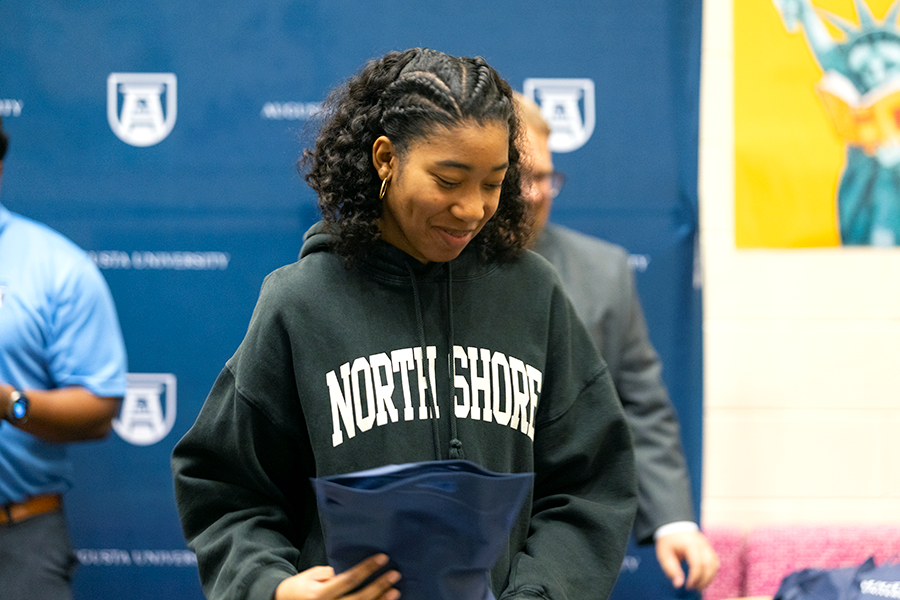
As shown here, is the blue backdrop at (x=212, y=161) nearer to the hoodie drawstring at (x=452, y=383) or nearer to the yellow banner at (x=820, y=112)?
the yellow banner at (x=820, y=112)

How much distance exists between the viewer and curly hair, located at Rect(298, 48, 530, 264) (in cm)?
92

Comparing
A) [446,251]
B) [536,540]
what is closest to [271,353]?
[446,251]

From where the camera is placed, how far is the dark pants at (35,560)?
1.86 meters

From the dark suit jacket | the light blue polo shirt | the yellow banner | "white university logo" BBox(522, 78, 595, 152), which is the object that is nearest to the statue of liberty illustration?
the yellow banner

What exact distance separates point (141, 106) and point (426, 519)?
6.37ft

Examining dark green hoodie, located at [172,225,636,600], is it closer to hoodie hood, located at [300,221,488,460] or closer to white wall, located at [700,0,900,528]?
hoodie hood, located at [300,221,488,460]

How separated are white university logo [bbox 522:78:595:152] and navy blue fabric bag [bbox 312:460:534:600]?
168cm

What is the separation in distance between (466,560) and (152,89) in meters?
A: 1.96

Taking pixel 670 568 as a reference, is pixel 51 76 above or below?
above

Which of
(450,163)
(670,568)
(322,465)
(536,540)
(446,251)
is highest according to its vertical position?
(450,163)

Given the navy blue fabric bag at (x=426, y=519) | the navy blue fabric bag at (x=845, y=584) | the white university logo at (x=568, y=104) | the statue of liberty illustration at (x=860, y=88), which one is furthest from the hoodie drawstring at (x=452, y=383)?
the statue of liberty illustration at (x=860, y=88)

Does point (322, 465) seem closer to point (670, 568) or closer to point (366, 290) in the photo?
point (366, 290)

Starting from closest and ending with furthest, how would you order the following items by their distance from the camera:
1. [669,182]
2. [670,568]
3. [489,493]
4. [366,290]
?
1. [489,493]
2. [366,290]
3. [670,568]
4. [669,182]

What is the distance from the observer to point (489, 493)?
794 mm
